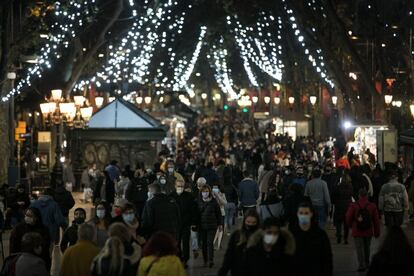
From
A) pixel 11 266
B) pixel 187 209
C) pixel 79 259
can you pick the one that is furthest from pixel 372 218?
pixel 11 266

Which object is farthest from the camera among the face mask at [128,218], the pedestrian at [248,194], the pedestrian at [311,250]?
the pedestrian at [248,194]

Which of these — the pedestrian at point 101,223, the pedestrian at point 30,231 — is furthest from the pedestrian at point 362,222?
the pedestrian at point 30,231

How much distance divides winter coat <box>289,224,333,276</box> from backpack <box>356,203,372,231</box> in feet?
19.9

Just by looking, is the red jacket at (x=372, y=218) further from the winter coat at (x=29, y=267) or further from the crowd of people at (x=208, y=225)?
the winter coat at (x=29, y=267)

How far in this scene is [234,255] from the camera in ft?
37.4

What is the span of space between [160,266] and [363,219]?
7.73 metres

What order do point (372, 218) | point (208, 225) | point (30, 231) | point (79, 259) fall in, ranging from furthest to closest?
point (208, 225) < point (372, 218) < point (30, 231) < point (79, 259)

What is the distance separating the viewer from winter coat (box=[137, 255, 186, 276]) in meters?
10.4

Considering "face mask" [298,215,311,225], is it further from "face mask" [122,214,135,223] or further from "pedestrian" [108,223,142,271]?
"face mask" [122,214,135,223]

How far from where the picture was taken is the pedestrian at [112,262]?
34.4ft

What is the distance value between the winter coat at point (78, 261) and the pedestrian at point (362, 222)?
678 centimetres

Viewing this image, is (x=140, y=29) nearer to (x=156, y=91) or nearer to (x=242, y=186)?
(x=156, y=91)

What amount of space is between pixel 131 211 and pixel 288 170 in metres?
13.7

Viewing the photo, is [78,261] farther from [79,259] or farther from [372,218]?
[372,218]
